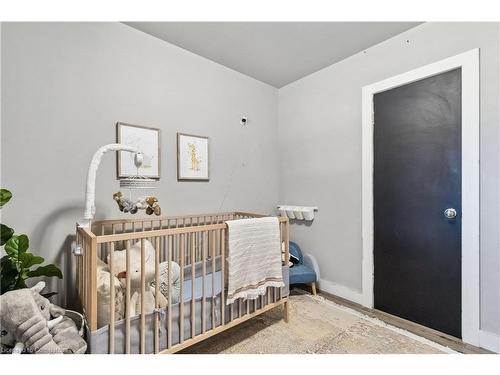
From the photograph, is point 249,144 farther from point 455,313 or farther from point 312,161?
point 455,313

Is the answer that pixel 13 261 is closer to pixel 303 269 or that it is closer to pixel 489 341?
pixel 303 269

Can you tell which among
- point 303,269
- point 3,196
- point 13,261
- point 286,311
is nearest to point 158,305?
point 13,261

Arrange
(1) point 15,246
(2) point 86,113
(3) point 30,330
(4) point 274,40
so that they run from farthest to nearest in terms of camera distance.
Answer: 1. (4) point 274,40
2. (2) point 86,113
3. (1) point 15,246
4. (3) point 30,330

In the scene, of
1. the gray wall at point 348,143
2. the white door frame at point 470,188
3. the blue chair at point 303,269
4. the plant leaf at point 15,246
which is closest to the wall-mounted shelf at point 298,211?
the gray wall at point 348,143

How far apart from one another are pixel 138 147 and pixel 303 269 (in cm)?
183

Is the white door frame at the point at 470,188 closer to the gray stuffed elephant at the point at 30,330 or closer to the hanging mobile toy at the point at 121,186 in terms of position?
the hanging mobile toy at the point at 121,186

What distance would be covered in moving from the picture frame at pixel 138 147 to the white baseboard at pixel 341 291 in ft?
6.21

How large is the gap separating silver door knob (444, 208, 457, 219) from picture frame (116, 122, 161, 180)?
209 centimetres

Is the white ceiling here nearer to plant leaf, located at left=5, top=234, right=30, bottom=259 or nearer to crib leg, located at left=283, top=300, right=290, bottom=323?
plant leaf, located at left=5, top=234, right=30, bottom=259

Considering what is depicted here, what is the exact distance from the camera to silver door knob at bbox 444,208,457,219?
1612 millimetres

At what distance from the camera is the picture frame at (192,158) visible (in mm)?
2053

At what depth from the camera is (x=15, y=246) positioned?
119 cm

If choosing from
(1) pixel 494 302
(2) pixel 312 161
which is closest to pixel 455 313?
(1) pixel 494 302
